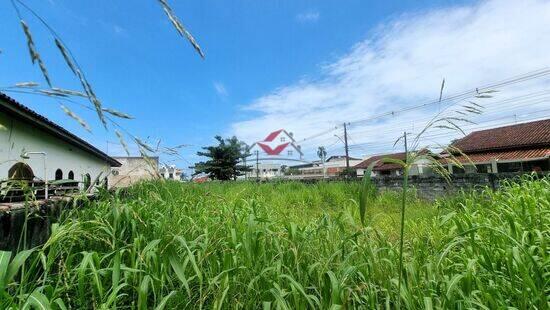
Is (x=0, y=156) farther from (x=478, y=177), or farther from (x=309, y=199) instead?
(x=478, y=177)

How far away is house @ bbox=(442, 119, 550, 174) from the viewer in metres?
17.8

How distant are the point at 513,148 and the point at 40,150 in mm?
22885

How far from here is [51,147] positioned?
9.27 meters

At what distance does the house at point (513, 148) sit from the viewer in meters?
17.8

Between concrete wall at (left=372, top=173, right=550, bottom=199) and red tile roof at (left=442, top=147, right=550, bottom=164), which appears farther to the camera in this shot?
red tile roof at (left=442, top=147, right=550, bottom=164)

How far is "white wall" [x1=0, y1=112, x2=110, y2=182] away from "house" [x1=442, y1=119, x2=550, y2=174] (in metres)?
16.8

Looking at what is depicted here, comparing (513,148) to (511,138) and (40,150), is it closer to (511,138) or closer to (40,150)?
(511,138)

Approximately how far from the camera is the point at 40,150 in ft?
27.6

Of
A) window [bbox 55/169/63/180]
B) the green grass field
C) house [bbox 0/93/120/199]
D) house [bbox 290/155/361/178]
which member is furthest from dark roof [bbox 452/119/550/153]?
house [bbox 290/155/361/178]

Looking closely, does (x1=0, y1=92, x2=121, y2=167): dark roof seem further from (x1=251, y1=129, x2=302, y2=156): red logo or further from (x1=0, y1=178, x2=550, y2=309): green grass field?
(x1=251, y1=129, x2=302, y2=156): red logo

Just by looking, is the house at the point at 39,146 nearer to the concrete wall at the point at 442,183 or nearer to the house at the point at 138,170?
the house at the point at 138,170

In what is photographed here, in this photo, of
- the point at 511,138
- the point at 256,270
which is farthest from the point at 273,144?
the point at 256,270

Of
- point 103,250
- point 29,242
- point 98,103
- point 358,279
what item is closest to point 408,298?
point 358,279

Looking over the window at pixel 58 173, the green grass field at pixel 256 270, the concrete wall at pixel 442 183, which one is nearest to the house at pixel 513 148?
the concrete wall at pixel 442 183
